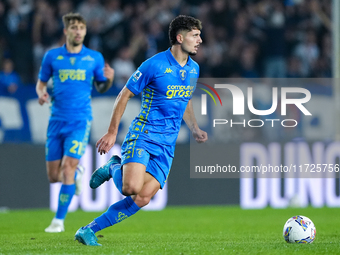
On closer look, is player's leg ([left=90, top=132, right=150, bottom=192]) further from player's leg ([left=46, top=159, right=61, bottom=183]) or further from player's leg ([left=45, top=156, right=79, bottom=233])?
player's leg ([left=46, top=159, right=61, bottom=183])

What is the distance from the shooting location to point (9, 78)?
1152cm

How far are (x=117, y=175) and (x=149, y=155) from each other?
1.20 ft

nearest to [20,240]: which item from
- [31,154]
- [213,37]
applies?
[31,154]

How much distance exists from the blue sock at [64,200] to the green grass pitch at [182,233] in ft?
0.86

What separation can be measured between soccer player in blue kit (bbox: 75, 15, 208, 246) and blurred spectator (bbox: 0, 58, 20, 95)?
17.5 feet

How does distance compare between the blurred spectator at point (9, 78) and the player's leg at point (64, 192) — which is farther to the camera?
the blurred spectator at point (9, 78)

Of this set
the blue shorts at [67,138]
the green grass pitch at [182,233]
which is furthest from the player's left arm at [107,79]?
the green grass pitch at [182,233]

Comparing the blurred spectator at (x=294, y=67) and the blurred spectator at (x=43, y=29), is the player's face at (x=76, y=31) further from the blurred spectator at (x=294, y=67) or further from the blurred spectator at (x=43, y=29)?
the blurred spectator at (x=294, y=67)

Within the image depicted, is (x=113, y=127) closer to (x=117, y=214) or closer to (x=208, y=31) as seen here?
(x=117, y=214)

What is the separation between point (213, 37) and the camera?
14508mm

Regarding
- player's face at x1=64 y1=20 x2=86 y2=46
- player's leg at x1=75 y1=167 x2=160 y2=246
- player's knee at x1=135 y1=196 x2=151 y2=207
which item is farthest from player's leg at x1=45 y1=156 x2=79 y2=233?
player's knee at x1=135 y1=196 x2=151 y2=207

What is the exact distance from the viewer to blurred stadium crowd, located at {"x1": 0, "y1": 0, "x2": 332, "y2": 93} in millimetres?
13011

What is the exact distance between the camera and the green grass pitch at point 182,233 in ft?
18.0

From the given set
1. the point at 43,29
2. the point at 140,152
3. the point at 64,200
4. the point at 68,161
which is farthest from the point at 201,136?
the point at 43,29
